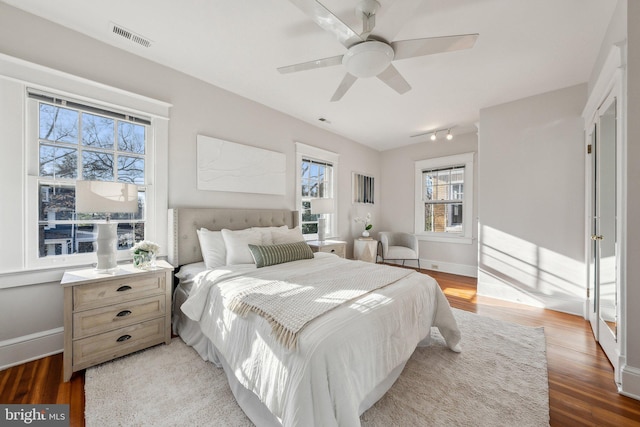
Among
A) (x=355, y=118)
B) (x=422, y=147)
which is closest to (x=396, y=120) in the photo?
(x=355, y=118)

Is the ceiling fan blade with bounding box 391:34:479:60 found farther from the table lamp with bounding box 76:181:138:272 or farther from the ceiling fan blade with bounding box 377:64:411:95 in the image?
the table lamp with bounding box 76:181:138:272

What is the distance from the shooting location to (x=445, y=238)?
16.7ft

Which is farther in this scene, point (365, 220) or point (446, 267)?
point (365, 220)

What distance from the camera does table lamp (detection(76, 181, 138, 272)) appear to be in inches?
75.3

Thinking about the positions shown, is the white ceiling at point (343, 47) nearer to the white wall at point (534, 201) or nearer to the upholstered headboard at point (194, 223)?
the white wall at point (534, 201)

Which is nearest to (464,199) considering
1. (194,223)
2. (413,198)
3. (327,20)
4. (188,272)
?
(413,198)

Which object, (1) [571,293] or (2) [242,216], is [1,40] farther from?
(1) [571,293]

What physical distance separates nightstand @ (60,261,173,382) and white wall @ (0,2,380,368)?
0.41 meters

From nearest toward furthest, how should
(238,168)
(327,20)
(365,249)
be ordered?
(327,20) → (238,168) → (365,249)

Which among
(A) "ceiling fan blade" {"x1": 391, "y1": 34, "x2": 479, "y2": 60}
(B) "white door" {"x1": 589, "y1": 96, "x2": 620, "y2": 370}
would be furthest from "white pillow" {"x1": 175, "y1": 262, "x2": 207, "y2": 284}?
(B) "white door" {"x1": 589, "y1": 96, "x2": 620, "y2": 370}

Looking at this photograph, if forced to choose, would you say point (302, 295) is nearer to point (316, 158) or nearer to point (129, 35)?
point (129, 35)

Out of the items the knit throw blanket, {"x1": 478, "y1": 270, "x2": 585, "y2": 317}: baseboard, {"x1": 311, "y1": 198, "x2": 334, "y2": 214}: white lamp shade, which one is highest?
{"x1": 311, "y1": 198, "x2": 334, "y2": 214}: white lamp shade

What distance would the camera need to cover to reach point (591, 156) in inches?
110

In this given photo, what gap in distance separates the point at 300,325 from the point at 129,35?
2.80 metres
